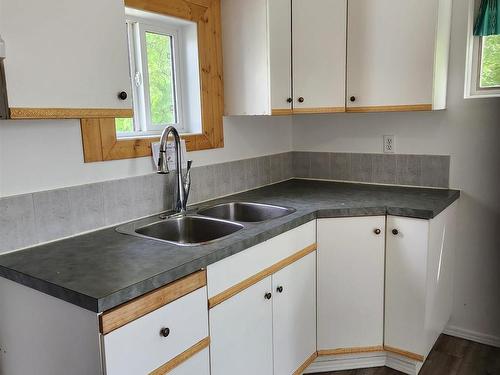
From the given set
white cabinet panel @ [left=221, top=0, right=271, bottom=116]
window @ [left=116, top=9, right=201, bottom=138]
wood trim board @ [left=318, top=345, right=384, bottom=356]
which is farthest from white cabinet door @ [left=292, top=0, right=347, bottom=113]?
wood trim board @ [left=318, top=345, right=384, bottom=356]

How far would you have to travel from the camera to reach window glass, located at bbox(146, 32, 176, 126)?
2160 mm

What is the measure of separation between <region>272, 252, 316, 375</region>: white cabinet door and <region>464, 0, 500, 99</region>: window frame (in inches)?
49.5

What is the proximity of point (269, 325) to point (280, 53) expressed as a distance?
4.48 ft

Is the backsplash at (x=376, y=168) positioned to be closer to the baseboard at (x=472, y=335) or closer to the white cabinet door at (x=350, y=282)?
the white cabinet door at (x=350, y=282)

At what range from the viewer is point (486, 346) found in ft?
8.05

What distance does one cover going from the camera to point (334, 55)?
2367 mm

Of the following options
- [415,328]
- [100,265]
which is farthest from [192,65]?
[415,328]

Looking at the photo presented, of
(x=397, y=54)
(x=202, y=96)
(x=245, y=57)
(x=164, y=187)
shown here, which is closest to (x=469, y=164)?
(x=397, y=54)

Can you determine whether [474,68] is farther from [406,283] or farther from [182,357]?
[182,357]

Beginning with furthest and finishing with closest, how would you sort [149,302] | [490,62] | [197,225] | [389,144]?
[389,144] → [490,62] → [197,225] → [149,302]

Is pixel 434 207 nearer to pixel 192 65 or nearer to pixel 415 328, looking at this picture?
pixel 415 328

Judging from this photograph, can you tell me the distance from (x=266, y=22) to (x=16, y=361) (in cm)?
181

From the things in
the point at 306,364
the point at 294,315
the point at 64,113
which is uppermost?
the point at 64,113

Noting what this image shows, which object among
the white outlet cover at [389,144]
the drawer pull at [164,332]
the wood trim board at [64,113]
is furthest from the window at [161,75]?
the white outlet cover at [389,144]
